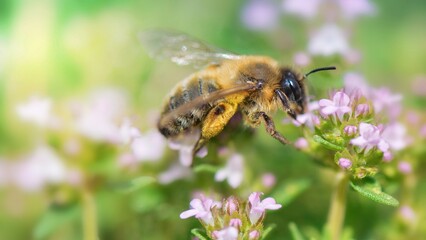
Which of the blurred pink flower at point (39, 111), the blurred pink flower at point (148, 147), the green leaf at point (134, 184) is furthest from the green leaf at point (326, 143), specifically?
the blurred pink flower at point (39, 111)

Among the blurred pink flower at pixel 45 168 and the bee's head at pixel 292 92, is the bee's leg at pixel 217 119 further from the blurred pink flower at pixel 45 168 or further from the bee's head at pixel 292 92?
the blurred pink flower at pixel 45 168

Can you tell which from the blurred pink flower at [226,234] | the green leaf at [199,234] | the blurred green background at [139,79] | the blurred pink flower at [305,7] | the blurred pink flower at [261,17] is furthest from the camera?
the blurred pink flower at [261,17]

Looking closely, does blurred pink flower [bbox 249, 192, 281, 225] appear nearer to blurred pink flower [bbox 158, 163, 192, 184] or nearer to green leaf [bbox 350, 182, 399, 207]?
green leaf [bbox 350, 182, 399, 207]

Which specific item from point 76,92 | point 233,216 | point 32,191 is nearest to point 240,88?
point 233,216

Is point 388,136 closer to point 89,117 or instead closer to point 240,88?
point 240,88

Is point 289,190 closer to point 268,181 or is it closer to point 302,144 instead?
point 268,181

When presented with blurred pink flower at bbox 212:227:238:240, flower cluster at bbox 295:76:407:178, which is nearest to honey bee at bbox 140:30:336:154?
flower cluster at bbox 295:76:407:178
